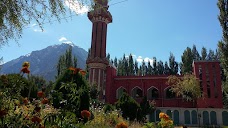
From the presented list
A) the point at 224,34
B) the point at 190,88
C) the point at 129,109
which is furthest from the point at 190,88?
the point at 129,109

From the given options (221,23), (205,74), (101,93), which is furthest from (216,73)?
(101,93)

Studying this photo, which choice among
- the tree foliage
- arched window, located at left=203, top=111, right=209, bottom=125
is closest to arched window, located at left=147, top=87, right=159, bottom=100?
the tree foliage

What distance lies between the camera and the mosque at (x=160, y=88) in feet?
89.6

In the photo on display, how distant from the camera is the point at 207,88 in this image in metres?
28.6

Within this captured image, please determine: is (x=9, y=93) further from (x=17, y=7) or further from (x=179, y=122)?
(x=179, y=122)

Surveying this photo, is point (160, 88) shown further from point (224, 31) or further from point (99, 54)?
point (224, 31)

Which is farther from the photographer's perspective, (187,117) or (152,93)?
(152,93)

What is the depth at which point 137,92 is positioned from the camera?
1342 inches

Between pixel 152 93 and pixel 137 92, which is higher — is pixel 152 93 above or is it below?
below

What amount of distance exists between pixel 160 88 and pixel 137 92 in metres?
3.59

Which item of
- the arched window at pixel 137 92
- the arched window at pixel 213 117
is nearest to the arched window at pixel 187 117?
the arched window at pixel 213 117

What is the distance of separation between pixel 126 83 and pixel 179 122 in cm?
849

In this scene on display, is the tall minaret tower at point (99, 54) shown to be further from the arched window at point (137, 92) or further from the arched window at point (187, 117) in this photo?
the arched window at point (187, 117)

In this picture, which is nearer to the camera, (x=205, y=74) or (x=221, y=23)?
(x=221, y=23)
